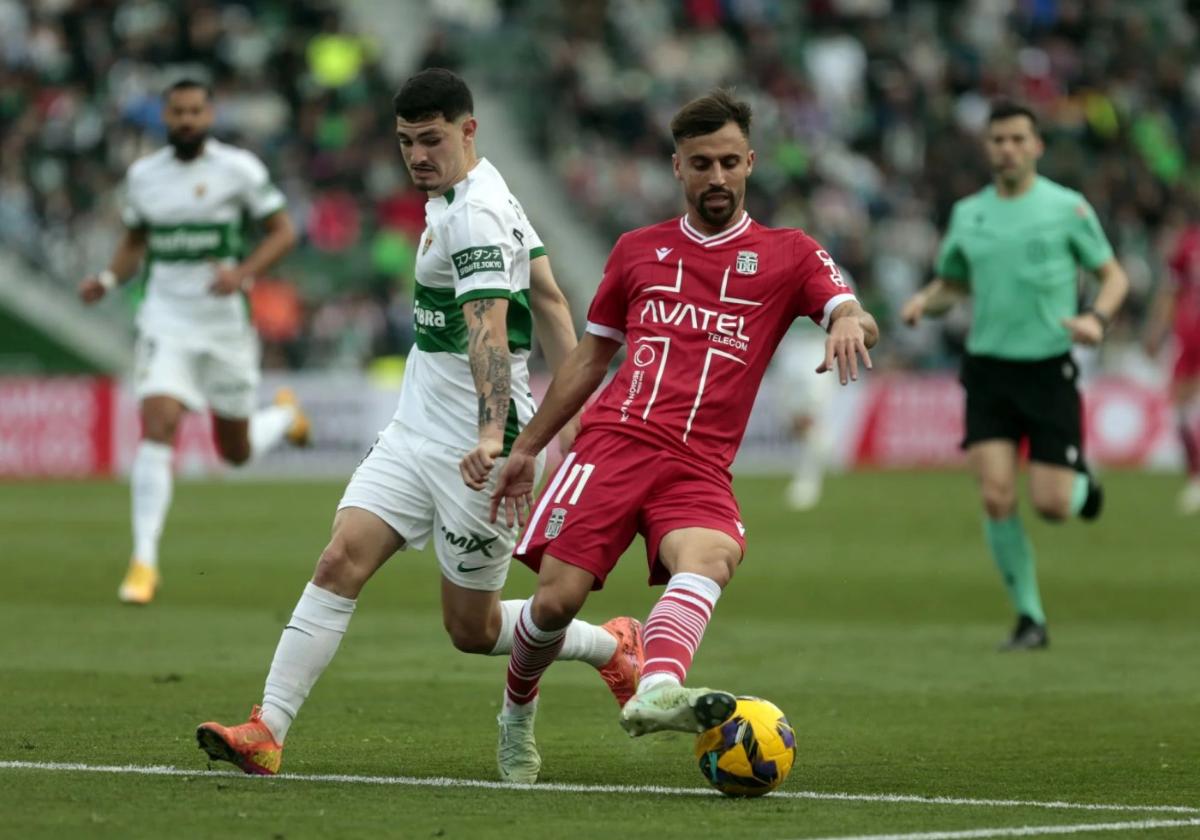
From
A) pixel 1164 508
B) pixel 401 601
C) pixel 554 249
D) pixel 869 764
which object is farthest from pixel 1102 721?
pixel 554 249

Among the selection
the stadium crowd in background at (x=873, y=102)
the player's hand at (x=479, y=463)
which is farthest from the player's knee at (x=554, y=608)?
the stadium crowd in background at (x=873, y=102)

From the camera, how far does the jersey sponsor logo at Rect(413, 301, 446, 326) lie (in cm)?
763

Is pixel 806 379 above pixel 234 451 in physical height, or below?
below

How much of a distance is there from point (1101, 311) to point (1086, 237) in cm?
86

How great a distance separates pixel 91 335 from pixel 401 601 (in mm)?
15826

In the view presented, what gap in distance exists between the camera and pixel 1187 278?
2162cm

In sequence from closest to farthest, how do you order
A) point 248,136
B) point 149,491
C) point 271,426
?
1. point 149,491
2. point 271,426
3. point 248,136

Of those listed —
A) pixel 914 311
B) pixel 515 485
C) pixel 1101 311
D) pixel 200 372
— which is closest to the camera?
pixel 515 485

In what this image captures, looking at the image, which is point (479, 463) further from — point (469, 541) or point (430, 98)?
point (430, 98)

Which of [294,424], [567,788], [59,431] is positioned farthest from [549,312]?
[59,431]

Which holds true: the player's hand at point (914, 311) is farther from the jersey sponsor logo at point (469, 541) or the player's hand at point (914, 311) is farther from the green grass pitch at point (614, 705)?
the jersey sponsor logo at point (469, 541)

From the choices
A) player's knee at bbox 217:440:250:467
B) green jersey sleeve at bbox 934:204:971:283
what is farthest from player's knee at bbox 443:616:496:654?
player's knee at bbox 217:440:250:467

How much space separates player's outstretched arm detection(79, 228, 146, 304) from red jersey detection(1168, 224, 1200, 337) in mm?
11176

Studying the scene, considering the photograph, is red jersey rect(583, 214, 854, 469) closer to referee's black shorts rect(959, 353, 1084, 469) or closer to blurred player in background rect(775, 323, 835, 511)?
referee's black shorts rect(959, 353, 1084, 469)
